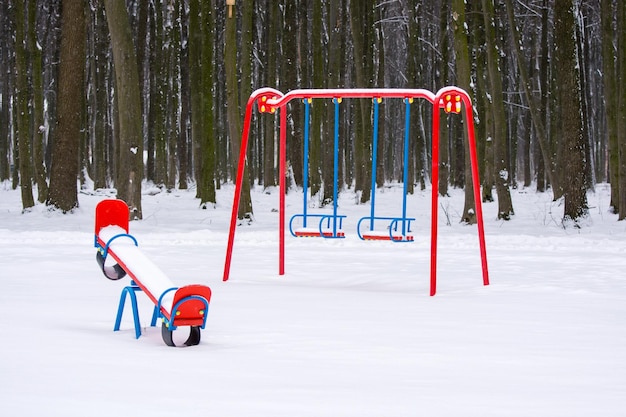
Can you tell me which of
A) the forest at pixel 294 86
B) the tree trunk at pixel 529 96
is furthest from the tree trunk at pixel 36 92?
the tree trunk at pixel 529 96

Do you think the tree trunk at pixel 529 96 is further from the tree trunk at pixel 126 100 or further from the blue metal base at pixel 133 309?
the blue metal base at pixel 133 309

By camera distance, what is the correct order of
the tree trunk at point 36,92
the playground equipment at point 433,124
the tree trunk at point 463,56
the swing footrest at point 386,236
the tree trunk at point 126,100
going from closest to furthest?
the playground equipment at point 433,124, the swing footrest at point 386,236, the tree trunk at point 126,100, the tree trunk at point 463,56, the tree trunk at point 36,92

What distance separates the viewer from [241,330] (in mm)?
4980

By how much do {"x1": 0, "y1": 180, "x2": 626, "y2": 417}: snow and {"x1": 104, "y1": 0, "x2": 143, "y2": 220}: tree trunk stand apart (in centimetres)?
261

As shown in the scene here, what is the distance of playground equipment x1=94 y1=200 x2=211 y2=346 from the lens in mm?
4207

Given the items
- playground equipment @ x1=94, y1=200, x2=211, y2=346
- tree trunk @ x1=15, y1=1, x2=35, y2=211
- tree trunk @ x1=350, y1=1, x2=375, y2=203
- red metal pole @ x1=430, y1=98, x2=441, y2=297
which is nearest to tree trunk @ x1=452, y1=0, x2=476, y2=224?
tree trunk @ x1=350, y1=1, x2=375, y2=203

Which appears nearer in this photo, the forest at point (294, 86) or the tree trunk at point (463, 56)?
the forest at point (294, 86)

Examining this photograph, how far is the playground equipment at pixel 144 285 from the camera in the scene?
4.21 metres

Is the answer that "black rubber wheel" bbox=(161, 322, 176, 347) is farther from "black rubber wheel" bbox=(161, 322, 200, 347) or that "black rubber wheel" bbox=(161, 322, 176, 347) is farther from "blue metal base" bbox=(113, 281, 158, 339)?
"blue metal base" bbox=(113, 281, 158, 339)

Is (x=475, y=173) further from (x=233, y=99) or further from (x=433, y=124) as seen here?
(x=233, y=99)

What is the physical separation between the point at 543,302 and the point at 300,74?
19870 millimetres

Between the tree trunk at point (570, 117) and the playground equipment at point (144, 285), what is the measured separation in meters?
9.20

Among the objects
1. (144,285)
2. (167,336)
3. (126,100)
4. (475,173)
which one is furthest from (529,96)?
(167,336)

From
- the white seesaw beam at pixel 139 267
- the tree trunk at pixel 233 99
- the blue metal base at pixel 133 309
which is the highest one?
the tree trunk at pixel 233 99
